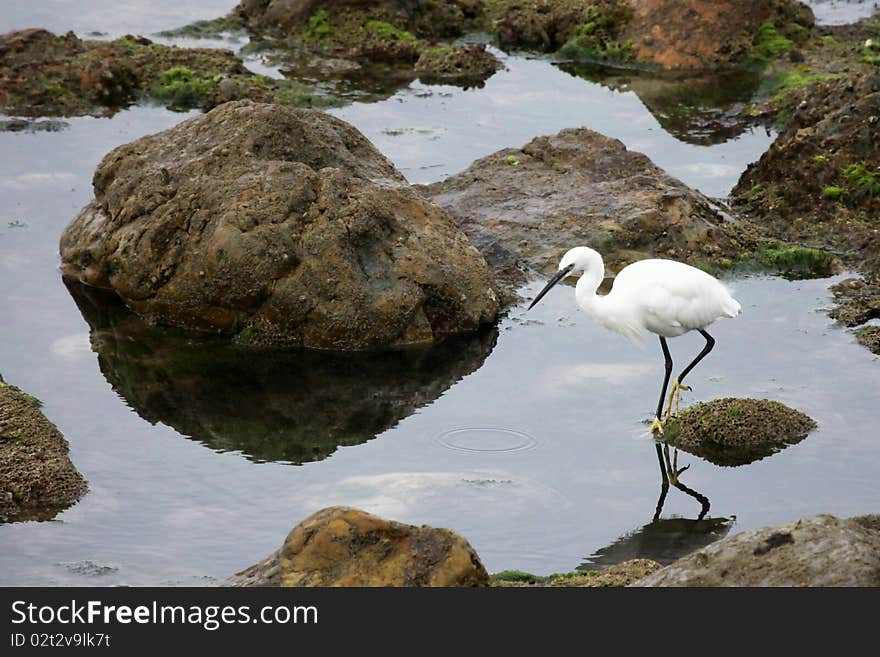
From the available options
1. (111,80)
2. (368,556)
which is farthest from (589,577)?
(111,80)

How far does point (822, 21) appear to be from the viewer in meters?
27.4

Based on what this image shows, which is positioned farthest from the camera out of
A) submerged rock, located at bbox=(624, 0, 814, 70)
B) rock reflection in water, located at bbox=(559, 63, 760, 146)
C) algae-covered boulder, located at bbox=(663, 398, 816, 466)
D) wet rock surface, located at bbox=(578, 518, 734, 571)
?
submerged rock, located at bbox=(624, 0, 814, 70)

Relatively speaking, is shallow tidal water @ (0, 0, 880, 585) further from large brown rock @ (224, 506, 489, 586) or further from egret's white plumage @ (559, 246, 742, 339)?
large brown rock @ (224, 506, 489, 586)

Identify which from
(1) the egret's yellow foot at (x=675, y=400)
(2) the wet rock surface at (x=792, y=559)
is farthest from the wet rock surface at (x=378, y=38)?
(2) the wet rock surface at (x=792, y=559)

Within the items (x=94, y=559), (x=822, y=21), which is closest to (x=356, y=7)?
(x=822, y=21)

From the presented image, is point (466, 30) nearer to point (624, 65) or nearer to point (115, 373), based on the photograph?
point (624, 65)

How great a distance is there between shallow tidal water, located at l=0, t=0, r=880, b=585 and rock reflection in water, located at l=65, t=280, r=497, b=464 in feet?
0.08

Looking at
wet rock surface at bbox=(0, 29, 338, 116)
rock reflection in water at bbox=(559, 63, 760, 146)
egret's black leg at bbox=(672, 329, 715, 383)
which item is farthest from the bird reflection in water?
wet rock surface at bbox=(0, 29, 338, 116)

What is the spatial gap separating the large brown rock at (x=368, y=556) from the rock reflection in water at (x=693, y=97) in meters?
14.4

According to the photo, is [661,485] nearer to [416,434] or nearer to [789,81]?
[416,434]

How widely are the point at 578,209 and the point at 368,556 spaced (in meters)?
9.85

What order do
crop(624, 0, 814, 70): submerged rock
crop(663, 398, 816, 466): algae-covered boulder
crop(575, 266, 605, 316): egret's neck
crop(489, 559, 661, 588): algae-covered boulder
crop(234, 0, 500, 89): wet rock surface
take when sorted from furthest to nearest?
crop(234, 0, 500, 89): wet rock surface < crop(624, 0, 814, 70): submerged rock < crop(575, 266, 605, 316): egret's neck < crop(663, 398, 816, 466): algae-covered boulder < crop(489, 559, 661, 588): algae-covered boulder

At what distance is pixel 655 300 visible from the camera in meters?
13.0

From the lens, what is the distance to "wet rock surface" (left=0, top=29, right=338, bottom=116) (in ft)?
74.8
